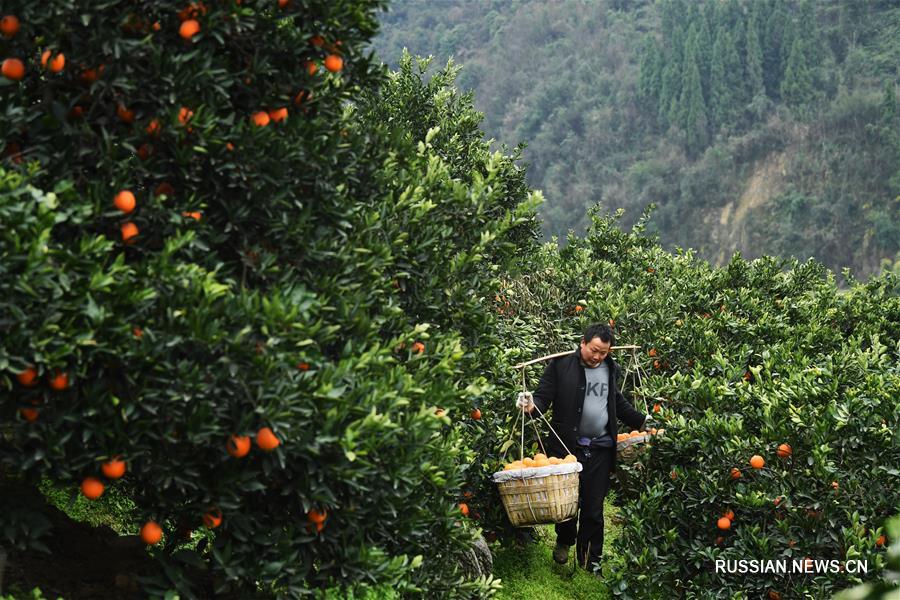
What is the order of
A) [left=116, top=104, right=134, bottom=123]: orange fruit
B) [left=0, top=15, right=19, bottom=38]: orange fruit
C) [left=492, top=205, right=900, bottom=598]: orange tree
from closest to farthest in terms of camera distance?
[left=0, top=15, right=19, bottom=38]: orange fruit, [left=116, top=104, right=134, bottom=123]: orange fruit, [left=492, top=205, right=900, bottom=598]: orange tree

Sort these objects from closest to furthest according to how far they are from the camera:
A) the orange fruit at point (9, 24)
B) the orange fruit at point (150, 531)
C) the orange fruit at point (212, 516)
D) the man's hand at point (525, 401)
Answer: the orange fruit at point (9, 24) < the orange fruit at point (212, 516) < the orange fruit at point (150, 531) < the man's hand at point (525, 401)

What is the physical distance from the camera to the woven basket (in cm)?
639

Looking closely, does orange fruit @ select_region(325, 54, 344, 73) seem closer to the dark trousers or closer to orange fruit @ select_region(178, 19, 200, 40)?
orange fruit @ select_region(178, 19, 200, 40)

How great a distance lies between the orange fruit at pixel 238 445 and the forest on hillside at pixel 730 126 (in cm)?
5146

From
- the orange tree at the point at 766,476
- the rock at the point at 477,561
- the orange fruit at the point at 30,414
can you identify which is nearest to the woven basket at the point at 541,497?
the rock at the point at 477,561

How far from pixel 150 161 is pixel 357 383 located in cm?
111

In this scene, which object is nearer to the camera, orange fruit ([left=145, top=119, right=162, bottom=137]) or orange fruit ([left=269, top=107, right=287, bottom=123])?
orange fruit ([left=145, top=119, right=162, bottom=137])

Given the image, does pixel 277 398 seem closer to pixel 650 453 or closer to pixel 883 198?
pixel 650 453

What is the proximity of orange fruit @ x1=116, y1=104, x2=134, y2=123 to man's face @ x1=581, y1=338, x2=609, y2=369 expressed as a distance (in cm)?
411

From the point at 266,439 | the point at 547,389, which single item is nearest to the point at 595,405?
the point at 547,389

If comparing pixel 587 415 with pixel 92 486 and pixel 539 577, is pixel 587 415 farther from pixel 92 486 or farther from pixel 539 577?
pixel 92 486

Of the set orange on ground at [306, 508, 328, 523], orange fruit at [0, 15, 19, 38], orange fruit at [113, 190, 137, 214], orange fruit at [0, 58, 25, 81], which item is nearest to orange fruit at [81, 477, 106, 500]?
Result: orange on ground at [306, 508, 328, 523]

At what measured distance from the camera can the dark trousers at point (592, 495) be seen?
7.42m

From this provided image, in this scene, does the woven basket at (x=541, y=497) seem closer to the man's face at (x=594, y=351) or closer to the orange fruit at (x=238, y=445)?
the man's face at (x=594, y=351)
